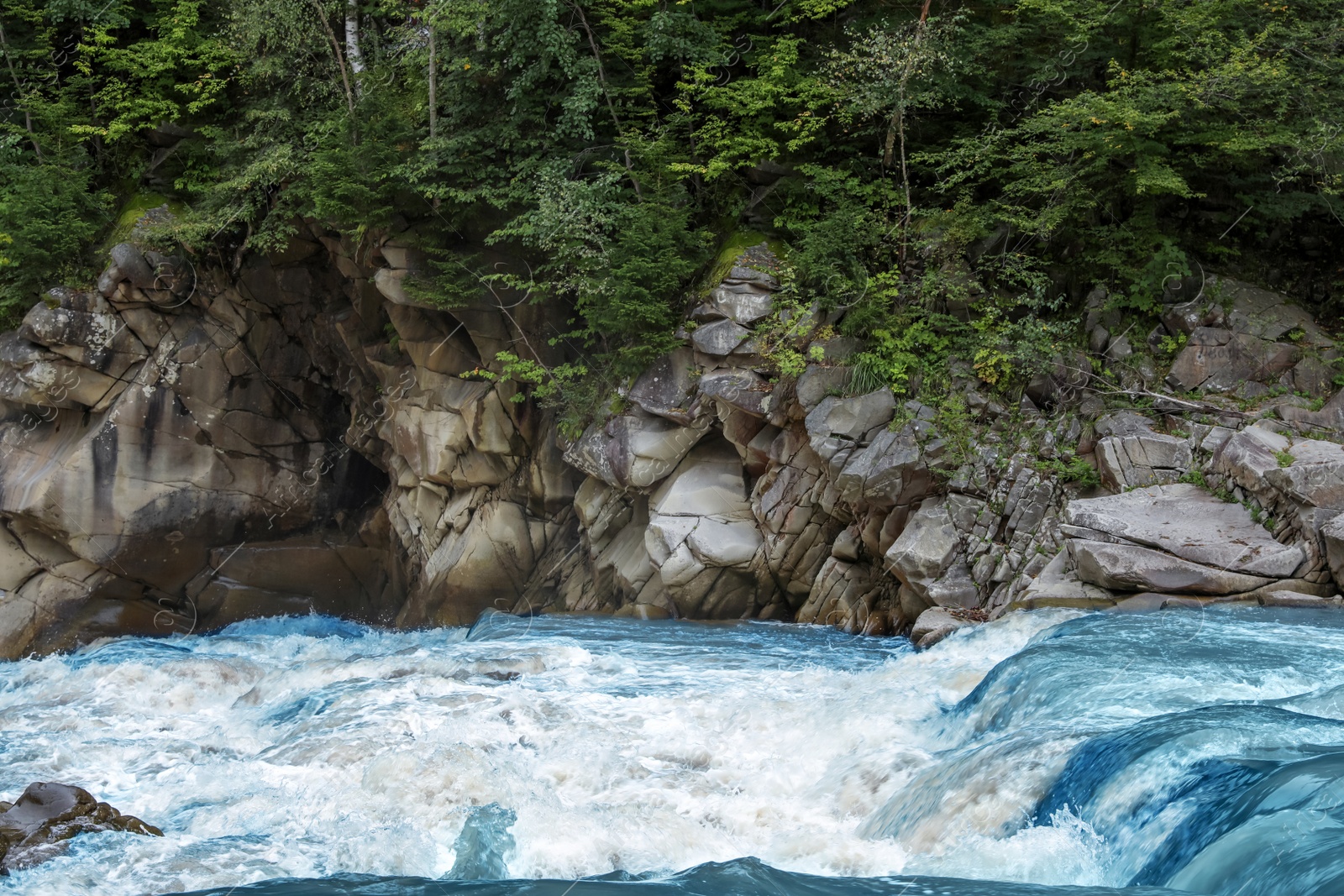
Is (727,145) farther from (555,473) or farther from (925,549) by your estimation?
(925,549)

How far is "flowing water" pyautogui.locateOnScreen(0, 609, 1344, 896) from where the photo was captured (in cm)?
491

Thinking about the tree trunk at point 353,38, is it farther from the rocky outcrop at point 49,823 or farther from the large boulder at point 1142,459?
the rocky outcrop at point 49,823

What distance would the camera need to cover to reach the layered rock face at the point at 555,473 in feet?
33.9

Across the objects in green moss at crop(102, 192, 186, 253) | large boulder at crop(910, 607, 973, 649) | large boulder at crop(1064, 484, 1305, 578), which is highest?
green moss at crop(102, 192, 186, 253)

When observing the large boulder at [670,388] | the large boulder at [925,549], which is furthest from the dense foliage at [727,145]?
the large boulder at [925,549]

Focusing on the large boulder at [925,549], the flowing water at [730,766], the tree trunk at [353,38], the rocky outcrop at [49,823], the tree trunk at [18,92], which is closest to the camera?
the flowing water at [730,766]

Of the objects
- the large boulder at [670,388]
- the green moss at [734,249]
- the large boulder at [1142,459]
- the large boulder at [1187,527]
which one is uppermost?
the green moss at [734,249]

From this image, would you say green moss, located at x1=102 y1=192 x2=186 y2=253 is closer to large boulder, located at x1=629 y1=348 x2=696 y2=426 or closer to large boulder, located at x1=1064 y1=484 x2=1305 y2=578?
large boulder, located at x1=629 y1=348 x2=696 y2=426

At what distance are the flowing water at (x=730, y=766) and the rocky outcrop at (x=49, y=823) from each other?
0.16m

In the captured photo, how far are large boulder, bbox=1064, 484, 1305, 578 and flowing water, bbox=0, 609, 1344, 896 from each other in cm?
80

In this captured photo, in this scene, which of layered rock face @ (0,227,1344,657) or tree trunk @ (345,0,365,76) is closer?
layered rock face @ (0,227,1344,657)

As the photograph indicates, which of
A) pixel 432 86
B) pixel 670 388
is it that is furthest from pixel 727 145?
pixel 432 86

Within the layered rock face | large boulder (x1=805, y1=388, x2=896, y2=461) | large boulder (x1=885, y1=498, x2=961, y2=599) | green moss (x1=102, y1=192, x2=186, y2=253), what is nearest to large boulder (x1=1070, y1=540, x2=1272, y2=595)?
the layered rock face

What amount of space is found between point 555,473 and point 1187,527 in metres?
9.22
